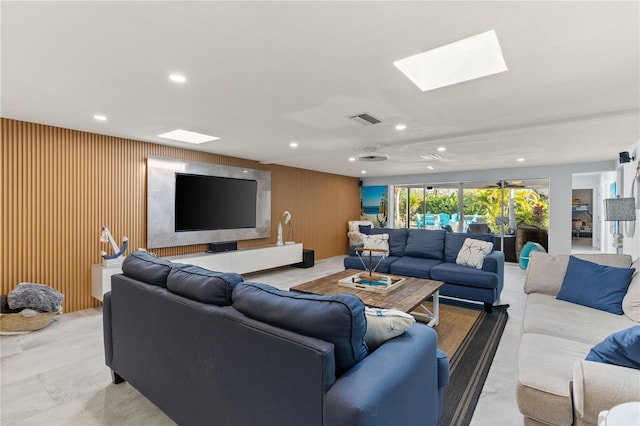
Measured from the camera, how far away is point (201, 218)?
5.13m

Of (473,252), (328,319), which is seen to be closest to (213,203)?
(473,252)

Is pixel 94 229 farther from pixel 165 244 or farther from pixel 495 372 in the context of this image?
pixel 495 372

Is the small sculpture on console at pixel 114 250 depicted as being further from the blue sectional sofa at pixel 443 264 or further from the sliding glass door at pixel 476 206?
the sliding glass door at pixel 476 206

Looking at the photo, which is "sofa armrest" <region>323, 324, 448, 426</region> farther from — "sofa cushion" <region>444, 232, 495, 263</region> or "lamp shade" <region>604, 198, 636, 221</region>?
"lamp shade" <region>604, 198, 636, 221</region>

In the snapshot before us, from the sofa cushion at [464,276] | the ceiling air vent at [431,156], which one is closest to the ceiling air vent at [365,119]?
the sofa cushion at [464,276]

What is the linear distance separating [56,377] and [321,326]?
98.9 inches

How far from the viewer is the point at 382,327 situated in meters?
1.40

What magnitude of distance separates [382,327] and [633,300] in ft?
7.45

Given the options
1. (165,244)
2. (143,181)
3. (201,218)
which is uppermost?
(143,181)

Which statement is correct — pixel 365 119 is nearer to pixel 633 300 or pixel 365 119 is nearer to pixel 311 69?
pixel 311 69

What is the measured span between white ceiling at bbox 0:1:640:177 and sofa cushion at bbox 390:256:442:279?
1824mm

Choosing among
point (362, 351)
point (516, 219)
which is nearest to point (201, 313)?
point (362, 351)

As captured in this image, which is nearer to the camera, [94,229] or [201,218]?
[94,229]

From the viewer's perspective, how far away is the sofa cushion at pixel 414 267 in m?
4.27
